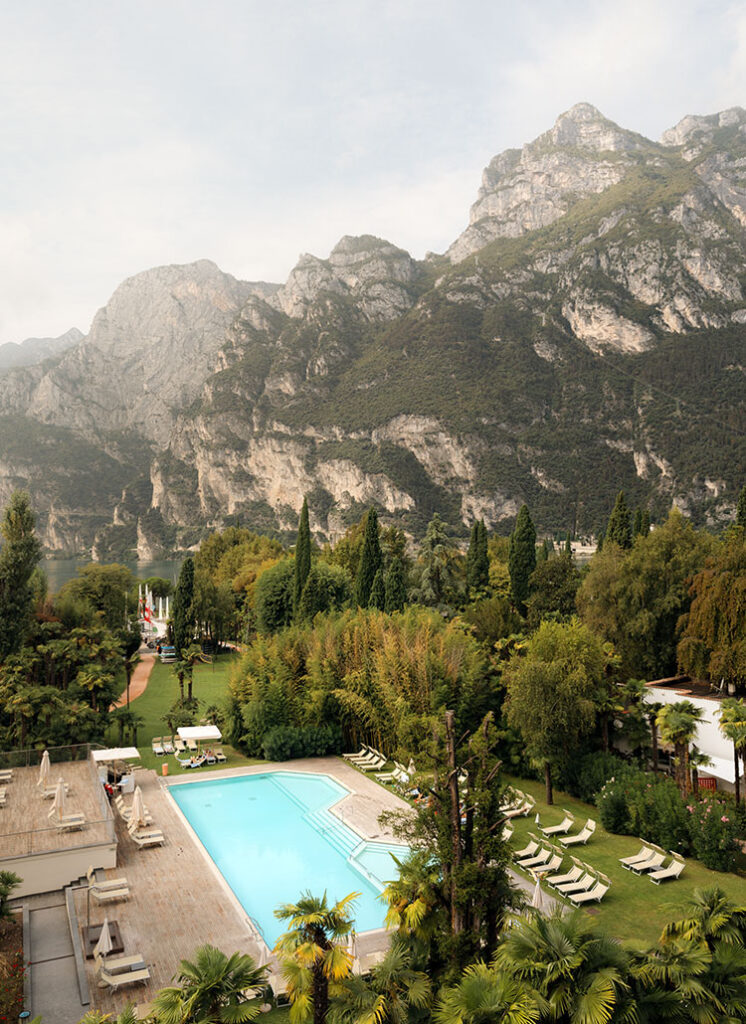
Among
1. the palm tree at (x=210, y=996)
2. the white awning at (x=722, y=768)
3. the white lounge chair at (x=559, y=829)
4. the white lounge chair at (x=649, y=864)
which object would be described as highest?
the palm tree at (x=210, y=996)

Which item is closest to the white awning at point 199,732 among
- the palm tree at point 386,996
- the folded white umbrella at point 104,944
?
the folded white umbrella at point 104,944

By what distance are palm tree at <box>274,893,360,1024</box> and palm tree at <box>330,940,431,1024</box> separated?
0.17m

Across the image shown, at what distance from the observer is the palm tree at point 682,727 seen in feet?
52.1

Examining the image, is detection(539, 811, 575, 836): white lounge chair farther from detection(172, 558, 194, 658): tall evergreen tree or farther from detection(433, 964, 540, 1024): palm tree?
detection(172, 558, 194, 658): tall evergreen tree

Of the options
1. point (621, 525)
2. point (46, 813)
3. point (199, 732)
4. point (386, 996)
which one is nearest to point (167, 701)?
point (199, 732)

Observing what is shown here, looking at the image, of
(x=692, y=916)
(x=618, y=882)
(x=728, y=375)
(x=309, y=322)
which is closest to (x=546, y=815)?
(x=618, y=882)

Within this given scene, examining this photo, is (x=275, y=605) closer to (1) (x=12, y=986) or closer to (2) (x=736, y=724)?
(2) (x=736, y=724)

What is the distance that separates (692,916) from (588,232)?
161m

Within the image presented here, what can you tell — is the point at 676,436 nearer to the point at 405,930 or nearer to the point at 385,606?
the point at 385,606

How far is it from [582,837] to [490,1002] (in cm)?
955

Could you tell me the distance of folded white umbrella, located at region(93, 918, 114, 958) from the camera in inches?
401

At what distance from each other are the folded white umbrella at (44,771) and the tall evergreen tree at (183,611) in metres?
15.8

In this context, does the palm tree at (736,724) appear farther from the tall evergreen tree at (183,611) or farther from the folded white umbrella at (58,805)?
the tall evergreen tree at (183,611)

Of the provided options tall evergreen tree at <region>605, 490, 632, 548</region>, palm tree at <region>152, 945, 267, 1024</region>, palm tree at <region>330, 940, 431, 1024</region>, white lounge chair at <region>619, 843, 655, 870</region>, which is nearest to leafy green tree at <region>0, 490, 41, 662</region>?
palm tree at <region>152, 945, 267, 1024</region>
